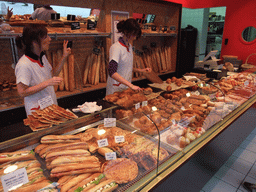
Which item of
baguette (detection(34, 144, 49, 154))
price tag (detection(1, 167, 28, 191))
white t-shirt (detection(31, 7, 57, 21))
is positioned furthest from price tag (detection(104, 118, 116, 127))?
white t-shirt (detection(31, 7, 57, 21))

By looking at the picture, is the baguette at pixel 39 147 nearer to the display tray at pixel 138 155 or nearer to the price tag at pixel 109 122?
the display tray at pixel 138 155

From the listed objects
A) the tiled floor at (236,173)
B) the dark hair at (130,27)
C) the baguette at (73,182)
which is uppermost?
the dark hair at (130,27)

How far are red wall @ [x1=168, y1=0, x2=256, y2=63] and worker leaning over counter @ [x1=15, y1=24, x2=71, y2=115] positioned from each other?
4895 mm

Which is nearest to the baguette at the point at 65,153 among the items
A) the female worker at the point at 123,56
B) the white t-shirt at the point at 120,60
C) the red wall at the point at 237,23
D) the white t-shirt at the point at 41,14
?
the female worker at the point at 123,56

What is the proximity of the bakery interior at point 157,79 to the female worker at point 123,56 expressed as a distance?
0.42 meters

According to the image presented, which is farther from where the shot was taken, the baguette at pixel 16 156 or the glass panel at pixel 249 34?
the glass panel at pixel 249 34

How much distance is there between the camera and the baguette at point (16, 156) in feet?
4.30

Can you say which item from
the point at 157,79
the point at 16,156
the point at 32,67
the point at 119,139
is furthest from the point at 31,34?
the point at 157,79

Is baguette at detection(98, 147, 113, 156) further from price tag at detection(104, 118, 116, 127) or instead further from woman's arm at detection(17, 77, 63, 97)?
woman's arm at detection(17, 77, 63, 97)

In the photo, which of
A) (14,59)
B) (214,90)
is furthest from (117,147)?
(14,59)

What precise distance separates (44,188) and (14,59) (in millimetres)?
2432

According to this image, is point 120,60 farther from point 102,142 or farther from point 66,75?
point 102,142

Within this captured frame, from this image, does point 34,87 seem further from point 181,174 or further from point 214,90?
point 214,90

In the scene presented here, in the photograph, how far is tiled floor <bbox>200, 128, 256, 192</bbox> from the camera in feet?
8.48
